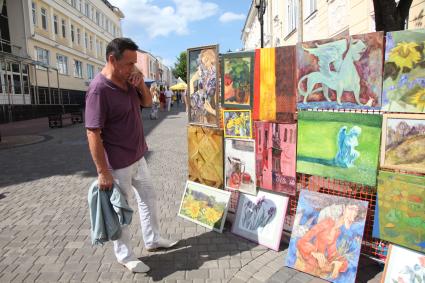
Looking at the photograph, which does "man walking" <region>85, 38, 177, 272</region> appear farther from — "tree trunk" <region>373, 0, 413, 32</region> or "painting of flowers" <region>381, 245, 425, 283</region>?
"tree trunk" <region>373, 0, 413, 32</region>

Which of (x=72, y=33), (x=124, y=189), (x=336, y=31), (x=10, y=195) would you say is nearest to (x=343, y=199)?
(x=124, y=189)

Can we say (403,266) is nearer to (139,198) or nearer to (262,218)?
(262,218)

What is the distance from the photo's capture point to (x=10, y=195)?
210 inches

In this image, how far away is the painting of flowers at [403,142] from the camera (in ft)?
7.97

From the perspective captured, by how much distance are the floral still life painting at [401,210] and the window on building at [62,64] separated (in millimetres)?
31256

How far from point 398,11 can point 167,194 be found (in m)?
4.22

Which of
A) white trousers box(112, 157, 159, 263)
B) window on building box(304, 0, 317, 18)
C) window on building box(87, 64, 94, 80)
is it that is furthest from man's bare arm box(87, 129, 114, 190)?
window on building box(87, 64, 94, 80)

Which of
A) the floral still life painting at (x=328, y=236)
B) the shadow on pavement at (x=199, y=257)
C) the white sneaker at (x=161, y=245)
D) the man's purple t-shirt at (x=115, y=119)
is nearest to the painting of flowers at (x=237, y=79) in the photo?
the man's purple t-shirt at (x=115, y=119)

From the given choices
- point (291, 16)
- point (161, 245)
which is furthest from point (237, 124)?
point (291, 16)

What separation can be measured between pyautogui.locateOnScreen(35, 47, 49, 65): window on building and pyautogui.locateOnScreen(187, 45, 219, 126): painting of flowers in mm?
25554

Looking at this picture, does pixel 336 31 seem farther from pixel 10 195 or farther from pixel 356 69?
pixel 10 195

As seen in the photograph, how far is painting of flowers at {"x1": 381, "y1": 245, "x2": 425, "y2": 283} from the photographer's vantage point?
7.92ft

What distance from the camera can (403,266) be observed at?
249 centimetres

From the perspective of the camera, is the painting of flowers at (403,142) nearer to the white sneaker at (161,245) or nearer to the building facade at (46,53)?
the white sneaker at (161,245)
